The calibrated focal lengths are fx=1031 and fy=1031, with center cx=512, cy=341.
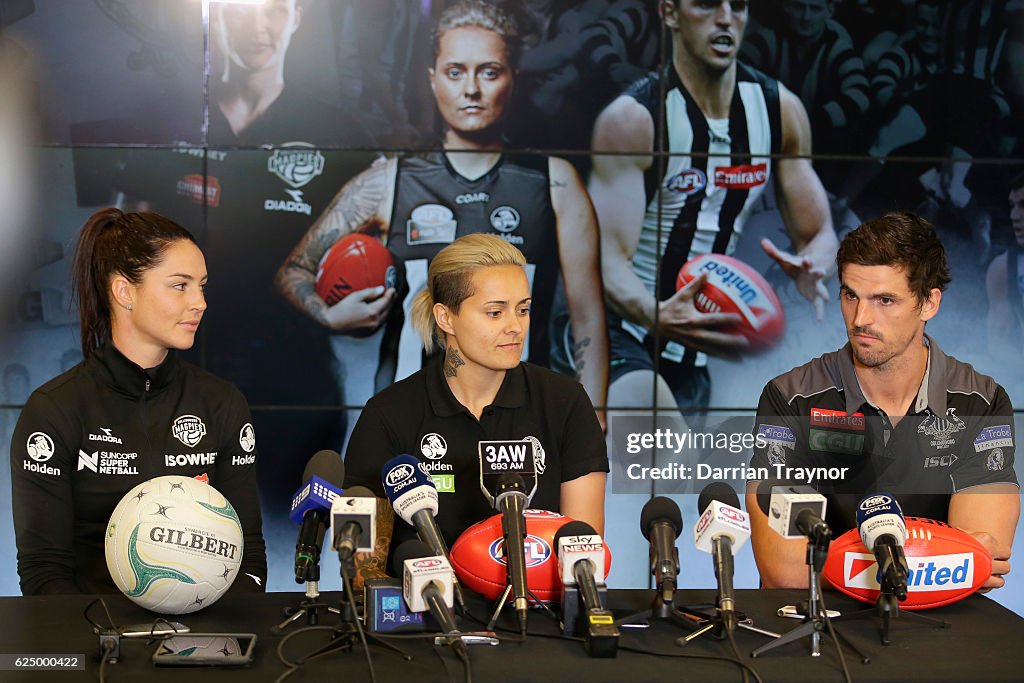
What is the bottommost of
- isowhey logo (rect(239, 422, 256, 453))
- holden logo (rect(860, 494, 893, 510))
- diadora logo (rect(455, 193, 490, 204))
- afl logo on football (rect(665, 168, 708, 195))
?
isowhey logo (rect(239, 422, 256, 453))

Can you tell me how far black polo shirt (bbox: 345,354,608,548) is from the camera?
239cm

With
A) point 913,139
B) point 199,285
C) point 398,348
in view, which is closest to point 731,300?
point 913,139

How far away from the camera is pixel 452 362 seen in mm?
2527

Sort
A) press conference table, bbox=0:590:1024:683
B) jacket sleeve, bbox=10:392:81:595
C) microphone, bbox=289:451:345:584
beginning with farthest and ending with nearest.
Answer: jacket sleeve, bbox=10:392:81:595 → microphone, bbox=289:451:345:584 → press conference table, bbox=0:590:1024:683

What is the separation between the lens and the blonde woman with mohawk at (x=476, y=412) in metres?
2.41

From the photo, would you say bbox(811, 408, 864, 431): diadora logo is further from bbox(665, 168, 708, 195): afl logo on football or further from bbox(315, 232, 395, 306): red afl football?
bbox(315, 232, 395, 306): red afl football

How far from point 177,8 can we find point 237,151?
0.57 meters

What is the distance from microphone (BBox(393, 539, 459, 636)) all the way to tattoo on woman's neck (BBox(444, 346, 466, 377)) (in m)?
0.85

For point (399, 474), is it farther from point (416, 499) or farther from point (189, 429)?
point (189, 429)

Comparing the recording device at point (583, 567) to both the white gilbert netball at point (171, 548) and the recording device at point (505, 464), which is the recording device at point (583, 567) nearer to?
the recording device at point (505, 464)

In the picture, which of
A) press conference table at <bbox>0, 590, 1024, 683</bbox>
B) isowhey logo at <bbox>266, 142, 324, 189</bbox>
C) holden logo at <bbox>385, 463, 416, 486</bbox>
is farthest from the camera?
isowhey logo at <bbox>266, 142, 324, 189</bbox>

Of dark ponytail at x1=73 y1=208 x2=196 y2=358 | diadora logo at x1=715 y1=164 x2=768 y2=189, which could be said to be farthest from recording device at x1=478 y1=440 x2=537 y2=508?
diadora logo at x1=715 y1=164 x2=768 y2=189

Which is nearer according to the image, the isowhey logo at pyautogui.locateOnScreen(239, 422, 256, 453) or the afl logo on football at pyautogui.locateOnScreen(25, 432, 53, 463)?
the afl logo on football at pyautogui.locateOnScreen(25, 432, 53, 463)

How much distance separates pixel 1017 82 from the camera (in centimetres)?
405
